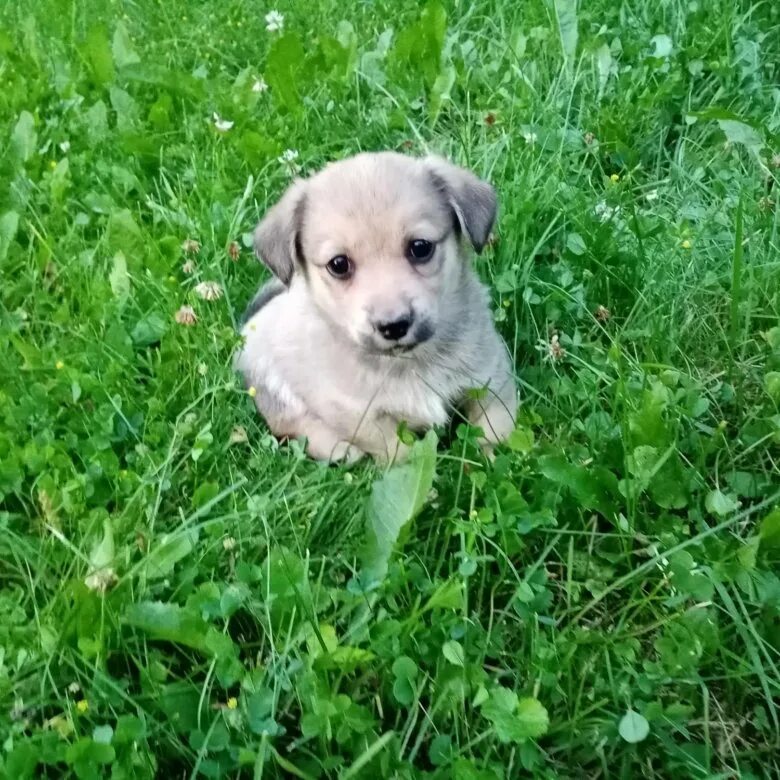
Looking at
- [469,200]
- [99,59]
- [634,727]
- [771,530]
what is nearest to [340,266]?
[469,200]

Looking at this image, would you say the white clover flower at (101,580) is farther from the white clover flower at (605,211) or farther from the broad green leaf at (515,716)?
the white clover flower at (605,211)

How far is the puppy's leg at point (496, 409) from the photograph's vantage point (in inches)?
100

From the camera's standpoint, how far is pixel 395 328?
7.66ft

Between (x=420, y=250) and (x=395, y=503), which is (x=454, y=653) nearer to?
(x=395, y=503)

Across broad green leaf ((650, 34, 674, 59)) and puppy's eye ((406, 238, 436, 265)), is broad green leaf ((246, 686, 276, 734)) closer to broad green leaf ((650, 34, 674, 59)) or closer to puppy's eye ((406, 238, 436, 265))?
puppy's eye ((406, 238, 436, 265))

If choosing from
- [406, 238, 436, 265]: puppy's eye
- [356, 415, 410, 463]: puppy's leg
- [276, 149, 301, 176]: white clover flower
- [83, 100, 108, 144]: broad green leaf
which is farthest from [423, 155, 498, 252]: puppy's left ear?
[83, 100, 108, 144]: broad green leaf

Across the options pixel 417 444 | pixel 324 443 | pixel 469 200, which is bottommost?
pixel 324 443

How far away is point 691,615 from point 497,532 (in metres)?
0.46

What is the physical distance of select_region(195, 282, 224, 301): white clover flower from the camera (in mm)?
2861

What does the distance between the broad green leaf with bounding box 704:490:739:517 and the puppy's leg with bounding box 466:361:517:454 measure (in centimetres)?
58

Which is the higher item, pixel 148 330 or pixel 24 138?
pixel 24 138


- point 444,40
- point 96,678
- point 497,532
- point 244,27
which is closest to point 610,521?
point 497,532

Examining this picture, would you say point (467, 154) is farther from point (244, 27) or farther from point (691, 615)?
point (691, 615)

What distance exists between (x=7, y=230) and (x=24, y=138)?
55cm
